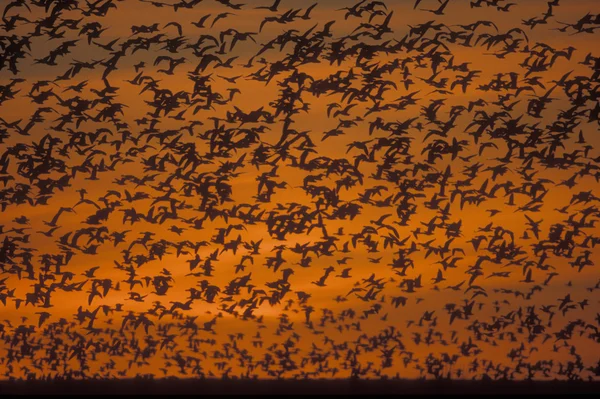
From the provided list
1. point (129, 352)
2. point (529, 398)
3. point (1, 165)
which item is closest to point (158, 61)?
point (1, 165)

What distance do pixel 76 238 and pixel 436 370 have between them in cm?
1067

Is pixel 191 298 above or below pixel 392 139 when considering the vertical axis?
below

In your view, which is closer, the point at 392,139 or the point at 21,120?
the point at 21,120

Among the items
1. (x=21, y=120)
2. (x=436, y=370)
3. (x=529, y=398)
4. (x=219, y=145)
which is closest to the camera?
(x=529, y=398)

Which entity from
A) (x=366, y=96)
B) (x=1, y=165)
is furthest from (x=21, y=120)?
(x=366, y=96)

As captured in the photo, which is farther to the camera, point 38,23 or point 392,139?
point 392,139

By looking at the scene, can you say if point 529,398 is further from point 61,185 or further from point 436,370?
point 61,185

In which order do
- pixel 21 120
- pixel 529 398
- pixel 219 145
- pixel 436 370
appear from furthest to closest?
pixel 219 145 → pixel 21 120 → pixel 436 370 → pixel 529 398

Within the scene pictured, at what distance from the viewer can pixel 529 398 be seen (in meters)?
17.3

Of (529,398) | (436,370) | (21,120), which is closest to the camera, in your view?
(529,398)

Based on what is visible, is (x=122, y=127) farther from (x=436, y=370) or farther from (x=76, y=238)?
(x=436, y=370)

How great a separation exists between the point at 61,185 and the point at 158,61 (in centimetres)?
415

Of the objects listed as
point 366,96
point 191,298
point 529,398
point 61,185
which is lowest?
point 529,398

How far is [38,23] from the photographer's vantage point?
27.2m
